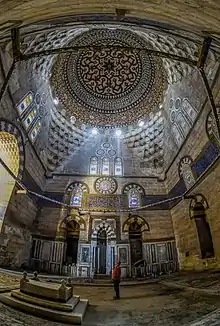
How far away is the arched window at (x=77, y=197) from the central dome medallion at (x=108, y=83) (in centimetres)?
480

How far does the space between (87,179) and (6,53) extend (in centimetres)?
862

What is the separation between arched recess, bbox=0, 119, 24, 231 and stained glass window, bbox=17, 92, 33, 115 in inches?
37.7

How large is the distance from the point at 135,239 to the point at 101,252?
2209 millimetres

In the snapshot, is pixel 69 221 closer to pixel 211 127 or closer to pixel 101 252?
pixel 101 252

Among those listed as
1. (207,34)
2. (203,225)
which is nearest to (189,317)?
(207,34)

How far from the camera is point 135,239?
13.4 metres

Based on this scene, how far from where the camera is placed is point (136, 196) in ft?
45.8

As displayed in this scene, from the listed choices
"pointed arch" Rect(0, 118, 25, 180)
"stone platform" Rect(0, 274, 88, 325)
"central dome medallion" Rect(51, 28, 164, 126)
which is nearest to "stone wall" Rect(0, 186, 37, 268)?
"pointed arch" Rect(0, 118, 25, 180)

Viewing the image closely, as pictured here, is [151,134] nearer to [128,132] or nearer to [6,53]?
[128,132]

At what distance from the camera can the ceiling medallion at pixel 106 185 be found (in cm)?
1406

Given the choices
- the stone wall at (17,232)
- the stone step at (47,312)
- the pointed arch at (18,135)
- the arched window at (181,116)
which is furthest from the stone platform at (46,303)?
the arched window at (181,116)

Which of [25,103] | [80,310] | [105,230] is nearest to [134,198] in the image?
[105,230]

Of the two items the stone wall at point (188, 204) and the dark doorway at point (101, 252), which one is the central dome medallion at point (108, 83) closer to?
the stone wall at point (188, 204)

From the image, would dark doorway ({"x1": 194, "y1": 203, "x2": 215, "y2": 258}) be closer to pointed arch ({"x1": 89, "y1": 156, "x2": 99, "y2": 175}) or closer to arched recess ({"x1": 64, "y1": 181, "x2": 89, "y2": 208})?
arched recess ({"x1": 64, "y1": 181, "x2": 89, "y2": 208})
